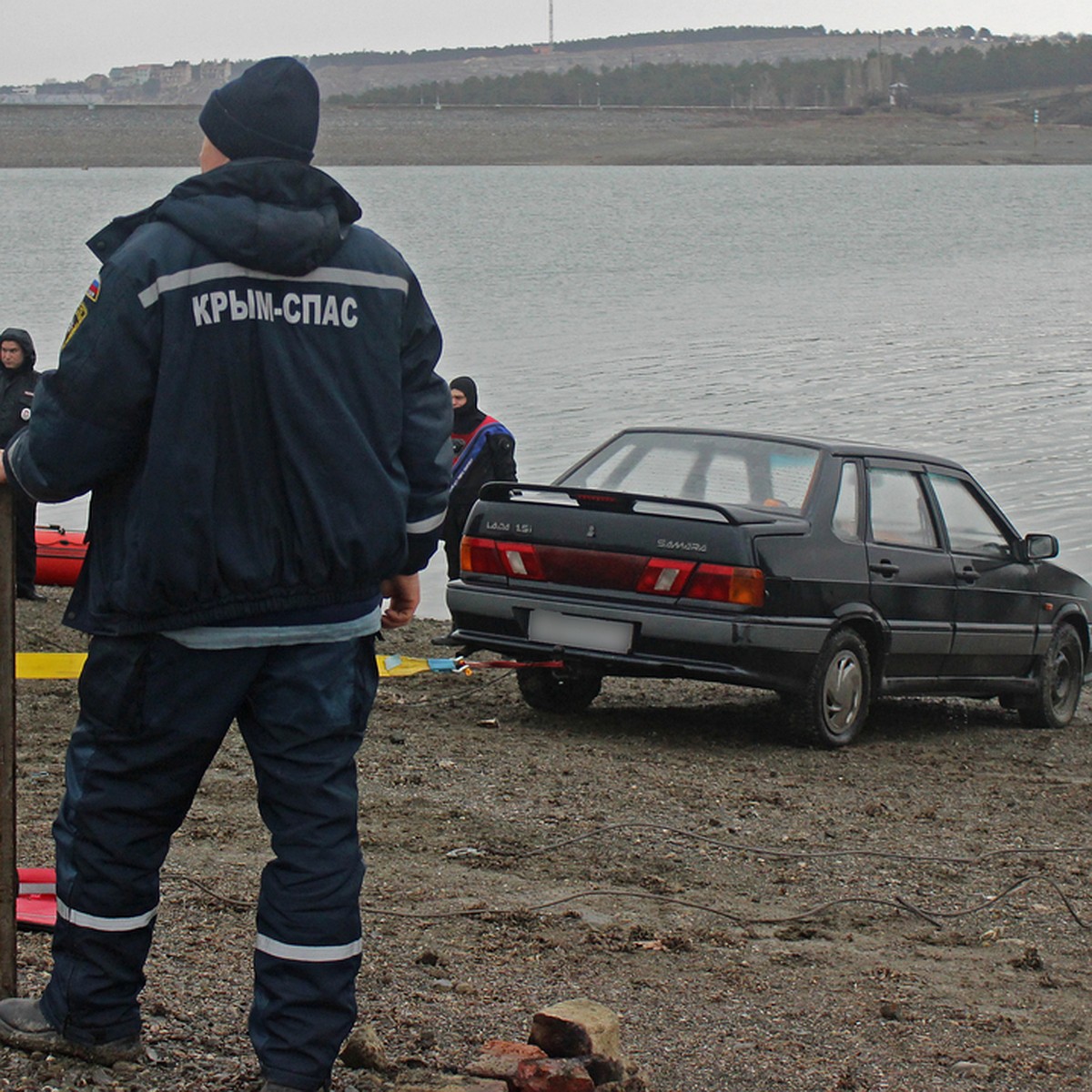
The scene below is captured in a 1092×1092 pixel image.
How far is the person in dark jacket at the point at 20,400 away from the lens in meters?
12.2

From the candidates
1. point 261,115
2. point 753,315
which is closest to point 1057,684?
point 261,115

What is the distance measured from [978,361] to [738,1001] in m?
33.7

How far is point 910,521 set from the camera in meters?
9.05

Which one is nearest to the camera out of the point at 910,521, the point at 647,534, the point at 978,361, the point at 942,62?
the point at 647,534

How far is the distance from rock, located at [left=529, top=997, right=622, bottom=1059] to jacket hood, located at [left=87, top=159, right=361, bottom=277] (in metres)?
1.59

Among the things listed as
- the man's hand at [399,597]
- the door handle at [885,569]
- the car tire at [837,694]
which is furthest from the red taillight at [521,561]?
the man's hand at [399,597]

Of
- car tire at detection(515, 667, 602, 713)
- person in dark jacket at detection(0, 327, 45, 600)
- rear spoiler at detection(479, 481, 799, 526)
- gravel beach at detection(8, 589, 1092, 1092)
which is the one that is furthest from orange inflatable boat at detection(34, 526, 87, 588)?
rear spoiler at detection(479, 481, 799, 526)

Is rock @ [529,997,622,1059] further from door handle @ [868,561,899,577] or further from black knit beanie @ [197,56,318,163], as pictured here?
door handle @ [868,561,899,577]

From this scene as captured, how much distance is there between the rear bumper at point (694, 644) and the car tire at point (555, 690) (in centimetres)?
71

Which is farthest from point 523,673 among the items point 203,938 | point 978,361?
point 978,361

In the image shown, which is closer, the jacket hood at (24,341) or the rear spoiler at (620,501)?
the rear spoiler at (620,501)

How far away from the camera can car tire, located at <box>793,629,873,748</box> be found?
820 cm

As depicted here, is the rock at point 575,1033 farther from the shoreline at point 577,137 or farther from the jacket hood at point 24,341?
the shoreline at point 577,137

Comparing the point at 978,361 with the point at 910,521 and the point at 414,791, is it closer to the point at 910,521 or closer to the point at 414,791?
the point at 910,521
